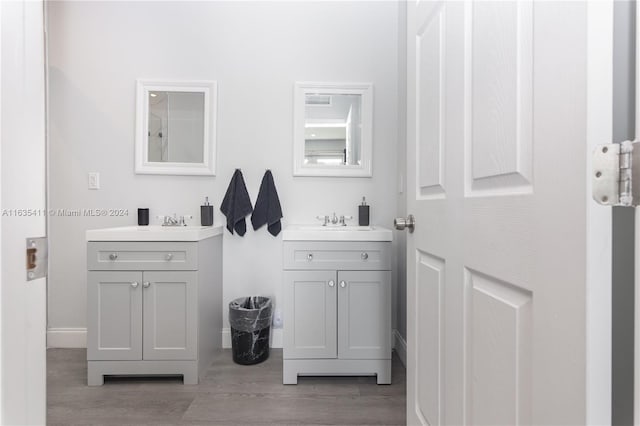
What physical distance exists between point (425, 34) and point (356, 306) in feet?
4.36

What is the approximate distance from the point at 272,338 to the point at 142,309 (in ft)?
2.83

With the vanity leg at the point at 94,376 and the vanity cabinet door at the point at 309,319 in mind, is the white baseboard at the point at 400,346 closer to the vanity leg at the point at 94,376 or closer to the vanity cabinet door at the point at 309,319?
the vanity cabinet door at the point at 309,319

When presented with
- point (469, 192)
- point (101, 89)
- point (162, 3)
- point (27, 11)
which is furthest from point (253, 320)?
point (162, 3)

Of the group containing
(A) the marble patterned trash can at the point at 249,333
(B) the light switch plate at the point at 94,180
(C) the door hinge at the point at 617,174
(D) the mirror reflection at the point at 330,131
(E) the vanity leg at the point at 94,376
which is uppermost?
(D) the mirror reflection at the point at 330,131

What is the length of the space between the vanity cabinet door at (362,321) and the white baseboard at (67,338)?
1.82m

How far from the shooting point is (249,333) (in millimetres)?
1891

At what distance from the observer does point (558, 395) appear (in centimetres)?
42

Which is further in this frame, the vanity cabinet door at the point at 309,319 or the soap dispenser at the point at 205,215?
the soap dispenser at the point at 205,215

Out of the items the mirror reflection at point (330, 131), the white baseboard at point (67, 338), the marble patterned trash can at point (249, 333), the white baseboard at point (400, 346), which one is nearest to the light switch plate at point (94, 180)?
the white baseboard at point (67, 338)

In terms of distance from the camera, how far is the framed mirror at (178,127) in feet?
7.02

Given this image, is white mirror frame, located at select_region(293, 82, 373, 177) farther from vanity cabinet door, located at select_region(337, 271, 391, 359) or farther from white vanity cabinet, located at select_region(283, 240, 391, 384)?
vanity cabinet door, located at select_region(337, 271, 391, 359)

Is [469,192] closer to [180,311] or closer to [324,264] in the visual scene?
[324,264]

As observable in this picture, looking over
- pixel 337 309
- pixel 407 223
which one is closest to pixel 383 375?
pixel 337 309

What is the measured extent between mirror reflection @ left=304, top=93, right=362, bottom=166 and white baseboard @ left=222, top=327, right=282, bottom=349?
120cm
